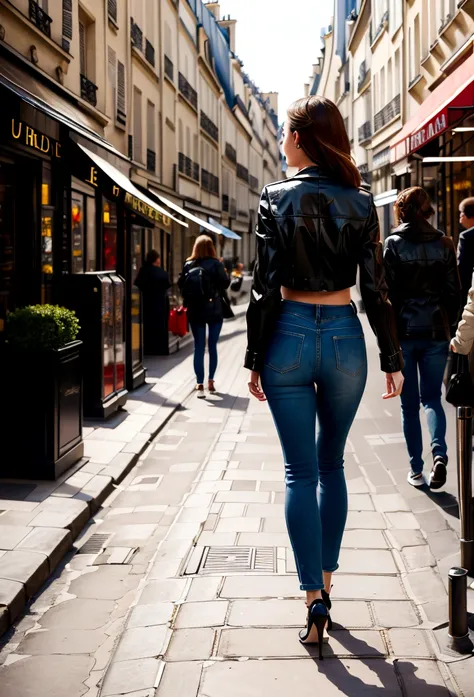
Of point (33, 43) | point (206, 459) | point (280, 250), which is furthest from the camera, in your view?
point (33, 43)

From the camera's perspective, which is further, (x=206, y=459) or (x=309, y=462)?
(x=206, y=459)

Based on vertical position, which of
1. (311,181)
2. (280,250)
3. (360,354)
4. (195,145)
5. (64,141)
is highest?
(195,145)

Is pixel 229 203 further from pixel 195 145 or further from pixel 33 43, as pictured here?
pixel 33 43

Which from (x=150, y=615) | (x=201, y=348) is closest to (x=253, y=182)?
(x=201, y=348)

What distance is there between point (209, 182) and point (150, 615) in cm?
3515

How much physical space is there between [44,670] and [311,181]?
2073mm

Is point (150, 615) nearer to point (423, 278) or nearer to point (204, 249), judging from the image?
point (423, 278)

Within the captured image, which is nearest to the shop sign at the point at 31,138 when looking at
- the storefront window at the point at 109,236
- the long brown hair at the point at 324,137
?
the long brown hair at the point at 324,137

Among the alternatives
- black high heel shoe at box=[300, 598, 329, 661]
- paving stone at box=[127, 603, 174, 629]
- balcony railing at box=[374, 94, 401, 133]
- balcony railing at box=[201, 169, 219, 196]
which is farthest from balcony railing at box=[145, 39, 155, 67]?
black high heel shoe at box=[300, 598, 329, 661]

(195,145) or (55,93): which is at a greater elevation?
(195,145)

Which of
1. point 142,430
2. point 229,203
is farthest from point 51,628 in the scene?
point 229,203

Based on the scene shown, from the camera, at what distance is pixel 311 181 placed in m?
3.43

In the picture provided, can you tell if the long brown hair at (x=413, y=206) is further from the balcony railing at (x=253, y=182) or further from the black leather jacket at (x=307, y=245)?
the balcony railing at (x=253, y=182)

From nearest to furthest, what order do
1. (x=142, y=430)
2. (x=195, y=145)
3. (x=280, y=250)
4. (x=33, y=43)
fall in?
(x=280, y=250), (x=142, y=430), (x=33, y=43), (x=195, y=145)
